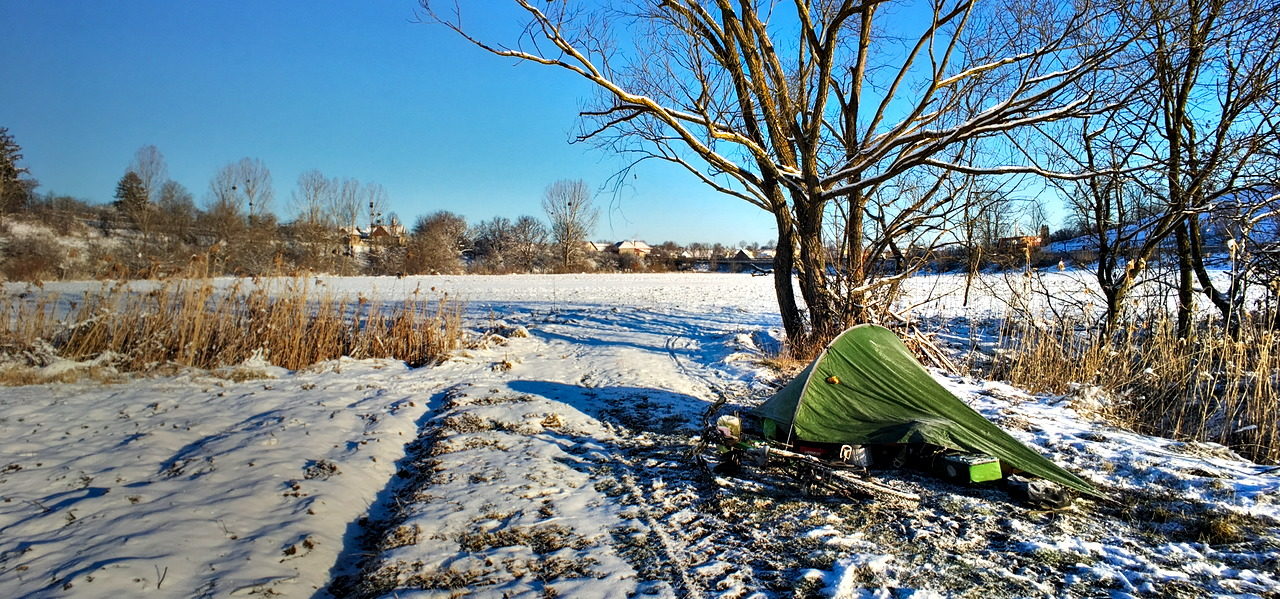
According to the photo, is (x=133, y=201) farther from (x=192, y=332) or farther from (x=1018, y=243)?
(x=1018, y=243)

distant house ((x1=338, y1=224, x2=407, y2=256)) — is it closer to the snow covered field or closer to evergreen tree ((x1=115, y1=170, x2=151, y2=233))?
evergreen tree ((x1=115, y1=170, x2=151, y2=233))

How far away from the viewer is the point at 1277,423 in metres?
4.74

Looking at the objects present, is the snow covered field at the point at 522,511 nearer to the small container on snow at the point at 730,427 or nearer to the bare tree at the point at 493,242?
the small container on snow at the point at 730,427

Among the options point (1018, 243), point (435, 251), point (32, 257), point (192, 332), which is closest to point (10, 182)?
point (32, 257)

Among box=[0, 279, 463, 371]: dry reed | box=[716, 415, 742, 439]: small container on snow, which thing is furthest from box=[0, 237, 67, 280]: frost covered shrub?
box=[716, 415, 742, 439]: small container on snow

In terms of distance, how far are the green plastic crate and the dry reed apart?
6324mm

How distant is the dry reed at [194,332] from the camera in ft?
22.5

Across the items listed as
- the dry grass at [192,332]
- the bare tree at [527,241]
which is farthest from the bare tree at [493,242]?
the dry grass at [192,332]

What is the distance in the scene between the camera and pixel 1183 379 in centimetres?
586

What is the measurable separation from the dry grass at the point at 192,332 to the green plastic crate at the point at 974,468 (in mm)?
6302

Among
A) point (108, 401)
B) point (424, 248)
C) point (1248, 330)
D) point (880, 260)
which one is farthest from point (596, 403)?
point (424, 248)

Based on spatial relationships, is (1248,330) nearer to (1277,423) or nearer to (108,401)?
(1277,423)

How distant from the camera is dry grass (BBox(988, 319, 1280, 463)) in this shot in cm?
499

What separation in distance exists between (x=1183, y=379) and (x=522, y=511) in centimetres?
646
